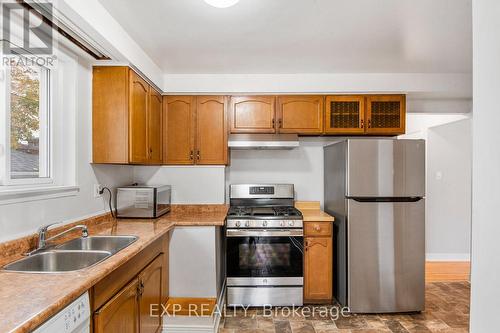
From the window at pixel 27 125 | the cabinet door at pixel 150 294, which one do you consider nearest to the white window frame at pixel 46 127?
the window at pixel 27 125

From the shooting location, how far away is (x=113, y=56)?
7.61 ft

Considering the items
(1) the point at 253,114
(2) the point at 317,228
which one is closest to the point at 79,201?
(1) the point at 253,114

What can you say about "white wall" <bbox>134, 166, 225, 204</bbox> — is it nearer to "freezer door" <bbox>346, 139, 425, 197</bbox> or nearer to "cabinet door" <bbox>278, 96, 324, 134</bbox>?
"cabinet door" <bbox>278, 96, 324, 134</bbox>

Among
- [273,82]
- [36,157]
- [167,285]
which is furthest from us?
[273,82]

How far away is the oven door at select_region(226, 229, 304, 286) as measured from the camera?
9.80 feet

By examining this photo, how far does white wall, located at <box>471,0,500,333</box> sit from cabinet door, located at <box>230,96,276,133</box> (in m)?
2.66

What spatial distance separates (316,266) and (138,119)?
2177 millimetres

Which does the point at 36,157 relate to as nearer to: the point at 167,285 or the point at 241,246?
the point at 167,285

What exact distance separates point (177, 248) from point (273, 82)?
197 centimetres

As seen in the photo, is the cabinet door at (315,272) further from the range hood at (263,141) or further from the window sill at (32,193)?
the window sill at (32,193)

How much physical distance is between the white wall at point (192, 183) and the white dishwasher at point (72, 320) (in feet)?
6.90

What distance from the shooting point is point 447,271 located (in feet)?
13.7

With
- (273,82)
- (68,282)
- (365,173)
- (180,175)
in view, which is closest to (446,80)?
(365,173)

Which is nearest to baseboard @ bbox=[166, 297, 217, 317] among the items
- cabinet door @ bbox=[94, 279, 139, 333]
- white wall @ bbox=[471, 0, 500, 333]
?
cabinet door @ bbox=[94, 279, 139, 333]
